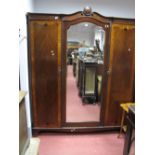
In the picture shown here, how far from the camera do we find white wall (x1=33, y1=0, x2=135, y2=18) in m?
2.96

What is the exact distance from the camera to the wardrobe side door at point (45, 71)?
8.48 feet

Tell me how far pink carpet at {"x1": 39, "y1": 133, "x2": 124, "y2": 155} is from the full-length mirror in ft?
0.90

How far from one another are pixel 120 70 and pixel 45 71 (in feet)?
3.64

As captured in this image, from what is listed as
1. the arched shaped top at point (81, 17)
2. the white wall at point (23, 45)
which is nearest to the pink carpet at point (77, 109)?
the white wall at point (23, 45)

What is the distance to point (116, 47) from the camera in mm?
2746

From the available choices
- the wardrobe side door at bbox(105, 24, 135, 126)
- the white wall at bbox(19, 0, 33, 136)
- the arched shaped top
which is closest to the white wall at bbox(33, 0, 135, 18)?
the white wall at bbox(19, 0, 33, 136)

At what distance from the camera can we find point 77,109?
3033mm

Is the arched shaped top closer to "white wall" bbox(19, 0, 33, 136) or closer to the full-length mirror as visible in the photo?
the full-length mirror
